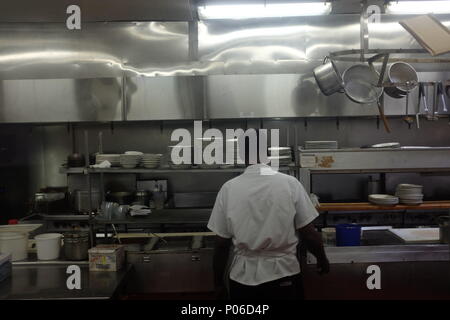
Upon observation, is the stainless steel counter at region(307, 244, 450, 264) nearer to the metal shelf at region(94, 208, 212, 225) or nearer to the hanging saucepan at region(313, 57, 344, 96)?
the metal shelf at region(94, 208, 212, 225)

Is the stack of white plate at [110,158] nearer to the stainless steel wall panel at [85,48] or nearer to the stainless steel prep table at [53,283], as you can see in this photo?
the stainless steel prep table at [53,283]

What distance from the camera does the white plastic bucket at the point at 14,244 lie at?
2.63 meters

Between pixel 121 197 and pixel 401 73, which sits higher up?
pixel 401 73

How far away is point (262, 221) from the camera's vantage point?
2.05 meters

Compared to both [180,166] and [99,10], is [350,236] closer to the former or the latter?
[180,166]

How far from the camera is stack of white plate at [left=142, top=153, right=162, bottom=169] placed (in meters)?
2.79

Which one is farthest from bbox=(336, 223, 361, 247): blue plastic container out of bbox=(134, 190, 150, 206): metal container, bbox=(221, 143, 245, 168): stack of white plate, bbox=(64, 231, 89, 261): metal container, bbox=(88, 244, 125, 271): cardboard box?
bbox=(134, 190, 150, 206): metal container

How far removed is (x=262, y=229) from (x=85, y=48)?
→ 10.6 feet

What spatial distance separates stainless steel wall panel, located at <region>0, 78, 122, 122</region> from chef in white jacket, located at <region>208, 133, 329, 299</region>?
2276 millimetres

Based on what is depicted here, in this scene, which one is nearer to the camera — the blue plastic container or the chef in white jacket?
the chef in white jacket

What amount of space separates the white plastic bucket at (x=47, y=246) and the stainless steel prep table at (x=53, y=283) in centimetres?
6

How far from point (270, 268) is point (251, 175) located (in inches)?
19.9

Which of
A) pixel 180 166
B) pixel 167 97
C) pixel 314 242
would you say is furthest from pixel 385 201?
pixel 167 97
